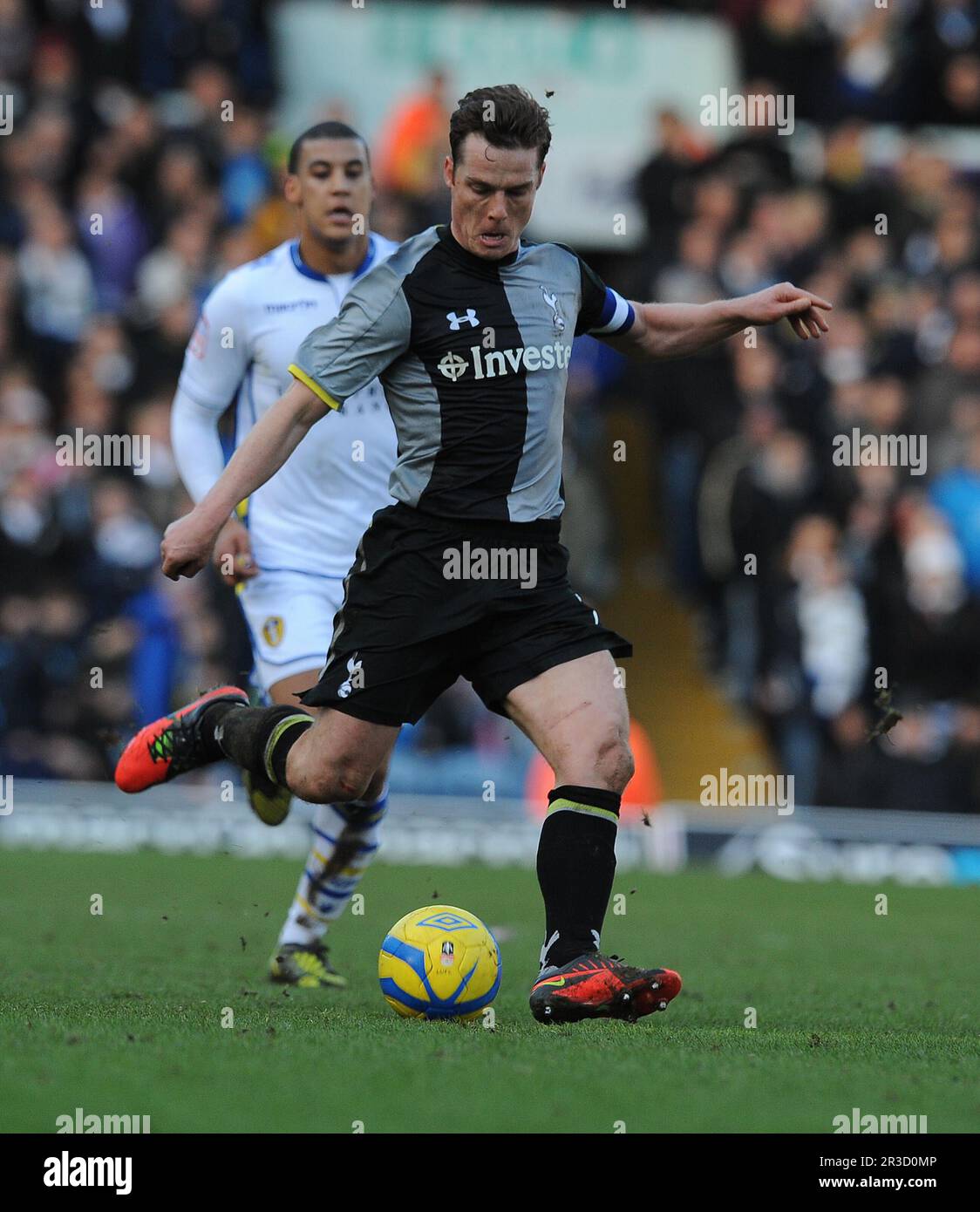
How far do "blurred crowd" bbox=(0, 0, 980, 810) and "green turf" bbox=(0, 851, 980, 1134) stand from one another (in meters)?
3.45

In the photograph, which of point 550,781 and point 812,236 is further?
point 812,236

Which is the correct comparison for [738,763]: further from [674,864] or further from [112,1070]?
[112,1070]

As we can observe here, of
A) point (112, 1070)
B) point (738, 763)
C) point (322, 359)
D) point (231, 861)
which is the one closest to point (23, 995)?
point (112, 1070)

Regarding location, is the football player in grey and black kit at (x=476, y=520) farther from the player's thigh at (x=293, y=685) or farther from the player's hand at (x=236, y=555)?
the player's hand at (x=236, y=555)

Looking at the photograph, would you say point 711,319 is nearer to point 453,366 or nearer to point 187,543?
point 453,366

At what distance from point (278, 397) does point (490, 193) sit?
190 centimetres

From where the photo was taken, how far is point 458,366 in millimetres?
6555

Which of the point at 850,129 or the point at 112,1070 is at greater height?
the point at 850,129

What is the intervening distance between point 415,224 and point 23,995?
1088cm

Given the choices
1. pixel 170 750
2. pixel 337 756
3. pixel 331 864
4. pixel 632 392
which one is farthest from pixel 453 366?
pixel 632 392

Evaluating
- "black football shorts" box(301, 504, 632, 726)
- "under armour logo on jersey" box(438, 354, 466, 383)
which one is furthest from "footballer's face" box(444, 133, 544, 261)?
"black football shorts" box(301, 504, 632, 726)

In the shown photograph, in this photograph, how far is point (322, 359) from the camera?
644cm

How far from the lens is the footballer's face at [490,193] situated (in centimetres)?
636

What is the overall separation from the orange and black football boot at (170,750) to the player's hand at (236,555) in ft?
1.85
